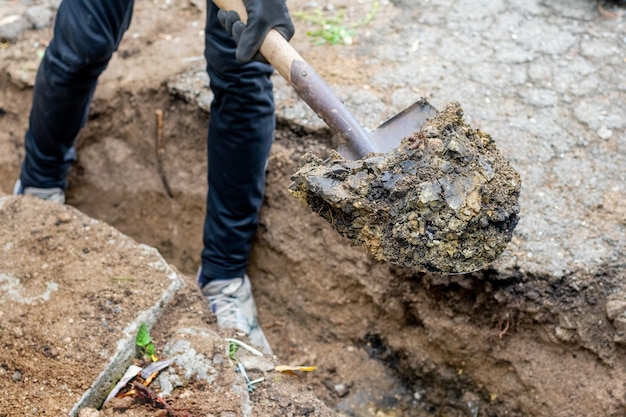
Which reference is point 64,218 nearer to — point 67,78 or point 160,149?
point 67,78

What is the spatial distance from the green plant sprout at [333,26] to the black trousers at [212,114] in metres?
1.02

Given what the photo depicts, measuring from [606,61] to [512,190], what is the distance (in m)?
1.72

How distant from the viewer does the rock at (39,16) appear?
3.79m

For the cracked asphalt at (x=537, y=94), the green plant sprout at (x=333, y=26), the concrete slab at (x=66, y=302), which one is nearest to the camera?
the concrete slab at (x=66, y=302)

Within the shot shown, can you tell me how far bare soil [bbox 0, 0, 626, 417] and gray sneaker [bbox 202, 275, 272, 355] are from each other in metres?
0.16

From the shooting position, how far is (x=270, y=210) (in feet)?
10.1

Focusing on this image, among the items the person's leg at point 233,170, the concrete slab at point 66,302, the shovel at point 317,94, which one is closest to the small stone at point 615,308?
the shovel at point 317,94

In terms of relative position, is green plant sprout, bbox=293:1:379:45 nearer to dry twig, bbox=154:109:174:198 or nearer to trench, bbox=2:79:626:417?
trench, bbox=2:79:626:417

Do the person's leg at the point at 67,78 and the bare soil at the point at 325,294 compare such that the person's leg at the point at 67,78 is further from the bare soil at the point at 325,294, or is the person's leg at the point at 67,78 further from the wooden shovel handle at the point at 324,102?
the wooden shovel handle at the point at 324,102

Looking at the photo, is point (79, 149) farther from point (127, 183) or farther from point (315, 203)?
point (315, 203)

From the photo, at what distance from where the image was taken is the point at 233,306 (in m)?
2.89

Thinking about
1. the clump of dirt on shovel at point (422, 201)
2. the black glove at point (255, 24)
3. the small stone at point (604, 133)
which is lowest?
the small stone at point (604, 133)

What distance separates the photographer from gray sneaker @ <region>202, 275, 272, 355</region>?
2.86 m

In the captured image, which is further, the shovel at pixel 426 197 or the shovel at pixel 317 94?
the shovel at pixel 317 94
